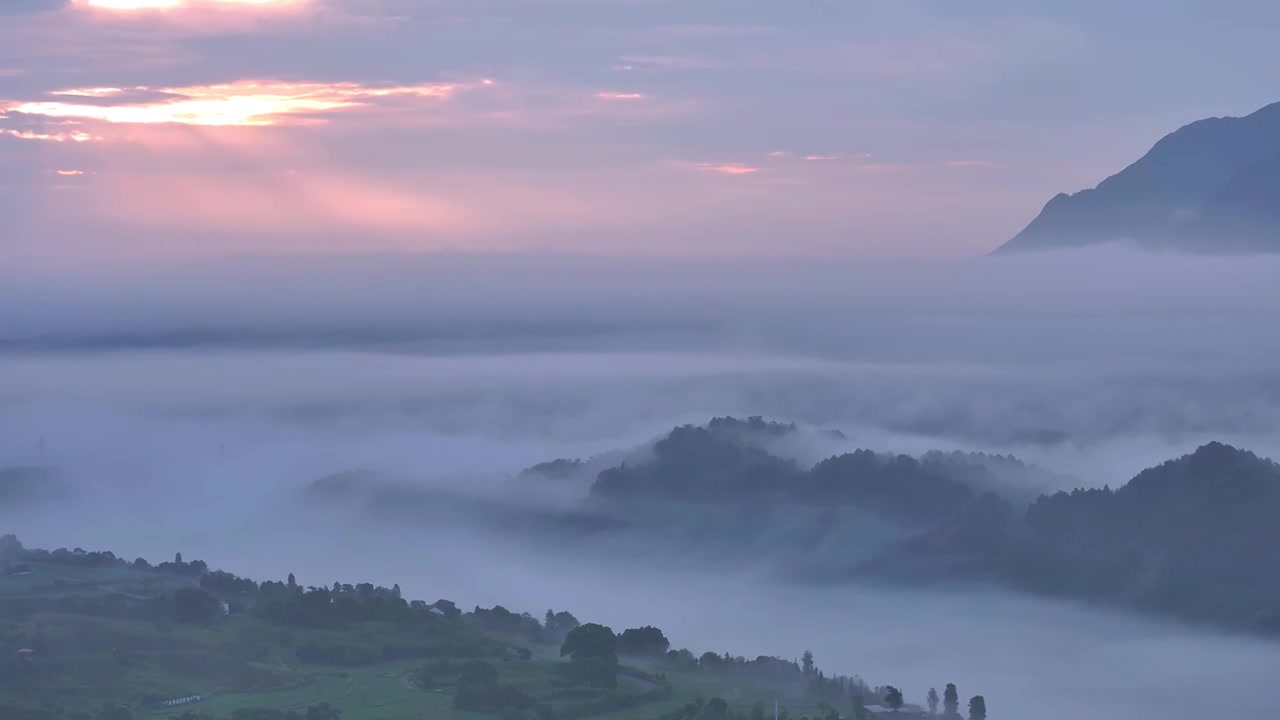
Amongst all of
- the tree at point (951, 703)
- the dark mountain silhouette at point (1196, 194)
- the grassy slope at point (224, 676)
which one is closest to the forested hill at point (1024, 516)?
the tree at point (951, 703)

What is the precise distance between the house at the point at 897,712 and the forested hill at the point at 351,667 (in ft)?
0.74

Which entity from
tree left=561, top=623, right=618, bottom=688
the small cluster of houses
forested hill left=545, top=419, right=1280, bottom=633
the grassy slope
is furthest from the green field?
forested hill left=545, top=419, right=1280, bottom=633

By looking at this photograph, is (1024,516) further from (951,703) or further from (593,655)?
(593,655)

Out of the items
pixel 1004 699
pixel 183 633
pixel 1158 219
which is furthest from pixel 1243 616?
pixel 1158 219

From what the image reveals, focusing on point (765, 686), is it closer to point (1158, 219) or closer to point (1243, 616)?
point (1243, 616)

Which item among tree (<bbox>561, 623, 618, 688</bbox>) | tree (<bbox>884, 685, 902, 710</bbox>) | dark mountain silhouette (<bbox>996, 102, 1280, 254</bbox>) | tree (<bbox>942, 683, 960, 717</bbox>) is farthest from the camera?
dark mountain silhouette (<bbox>996, 102, 1280, 254</bbox>)

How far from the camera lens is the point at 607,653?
3681 cm

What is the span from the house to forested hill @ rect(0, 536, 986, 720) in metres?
0.23

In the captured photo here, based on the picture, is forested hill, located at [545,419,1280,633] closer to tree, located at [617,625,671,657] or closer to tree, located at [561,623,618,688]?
tree, located at [617,625,671,657]

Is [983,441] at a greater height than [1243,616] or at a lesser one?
greater

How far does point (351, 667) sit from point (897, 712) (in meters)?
14.0

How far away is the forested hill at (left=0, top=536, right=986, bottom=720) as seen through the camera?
33.0 metres

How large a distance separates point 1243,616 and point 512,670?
2759 cm

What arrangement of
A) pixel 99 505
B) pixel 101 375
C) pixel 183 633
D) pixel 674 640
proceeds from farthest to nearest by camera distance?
1. pixel 101 375
2. pixel 99 505
3. pixel 674 640
4. pixel 183 633
